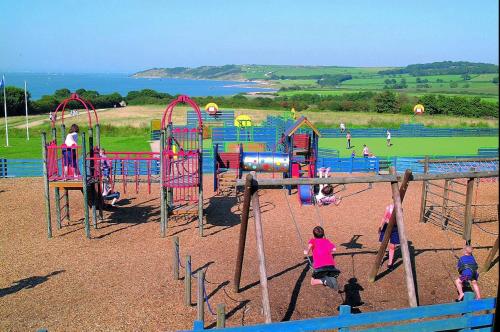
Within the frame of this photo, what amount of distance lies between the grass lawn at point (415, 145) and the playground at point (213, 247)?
15444 millimetres

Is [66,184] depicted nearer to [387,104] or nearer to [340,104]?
[387,104]

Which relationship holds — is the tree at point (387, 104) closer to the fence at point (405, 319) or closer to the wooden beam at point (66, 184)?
the wooden beam at point (66, 184)

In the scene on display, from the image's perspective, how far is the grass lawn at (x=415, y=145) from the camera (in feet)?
113

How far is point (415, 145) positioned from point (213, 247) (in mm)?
30298

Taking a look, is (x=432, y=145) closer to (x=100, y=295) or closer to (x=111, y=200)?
(x=111, y=200)

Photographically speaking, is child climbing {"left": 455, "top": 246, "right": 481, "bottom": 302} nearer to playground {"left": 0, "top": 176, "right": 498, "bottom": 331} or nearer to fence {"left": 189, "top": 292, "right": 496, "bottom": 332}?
playground {"left": 0, "top": 176, "right": 498, "bottom": 331}

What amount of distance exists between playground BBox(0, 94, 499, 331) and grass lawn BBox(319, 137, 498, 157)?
50.7 ft

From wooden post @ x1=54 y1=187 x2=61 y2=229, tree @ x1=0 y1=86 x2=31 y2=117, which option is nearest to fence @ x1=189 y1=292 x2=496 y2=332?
wooden post @ x1=54 y1=187 x2=61 y2=229

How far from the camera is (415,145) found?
3922 centimetres

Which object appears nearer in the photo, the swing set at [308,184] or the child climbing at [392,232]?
the swing set at [308,184]

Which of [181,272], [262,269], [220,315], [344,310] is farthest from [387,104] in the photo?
[220,315]

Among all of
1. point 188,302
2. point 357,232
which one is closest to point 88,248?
point 188,302

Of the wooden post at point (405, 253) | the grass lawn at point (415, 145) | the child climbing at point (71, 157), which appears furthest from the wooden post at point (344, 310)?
the grass lawn at point (415, 145)

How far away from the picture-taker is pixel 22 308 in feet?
29.1
